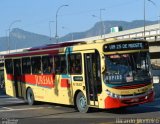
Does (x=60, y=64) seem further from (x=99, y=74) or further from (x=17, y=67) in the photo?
(x=17, y=67)

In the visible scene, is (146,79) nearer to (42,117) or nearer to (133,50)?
(133,50)

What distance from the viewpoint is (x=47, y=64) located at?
896 inches

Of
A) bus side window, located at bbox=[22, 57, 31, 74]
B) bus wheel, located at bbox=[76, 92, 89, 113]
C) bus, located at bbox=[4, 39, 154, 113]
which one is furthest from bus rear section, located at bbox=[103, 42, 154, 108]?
bus side window, located at bbox=[22, 57, 31, 74]

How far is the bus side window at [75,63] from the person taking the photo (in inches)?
780

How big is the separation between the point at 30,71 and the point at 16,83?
2328mm

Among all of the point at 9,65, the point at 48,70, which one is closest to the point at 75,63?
the point at 48,70

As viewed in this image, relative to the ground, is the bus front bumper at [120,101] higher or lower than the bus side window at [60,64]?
lower

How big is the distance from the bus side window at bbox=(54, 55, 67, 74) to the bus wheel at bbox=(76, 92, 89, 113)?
1.50 m

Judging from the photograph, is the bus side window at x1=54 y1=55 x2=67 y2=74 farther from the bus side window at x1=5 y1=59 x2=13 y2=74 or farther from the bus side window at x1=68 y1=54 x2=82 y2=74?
the bus side window at x1=5 y1=59 x2=13 y2=74

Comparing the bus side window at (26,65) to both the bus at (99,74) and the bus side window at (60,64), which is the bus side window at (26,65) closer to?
the bus at (99,74)

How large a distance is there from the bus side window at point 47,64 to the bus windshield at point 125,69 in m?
4.62

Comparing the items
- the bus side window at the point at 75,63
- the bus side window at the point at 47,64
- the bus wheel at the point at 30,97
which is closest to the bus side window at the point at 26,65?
the bus wheel at the point at 30,97

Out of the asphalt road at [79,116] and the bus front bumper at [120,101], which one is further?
the bus front bumper at [120,101]

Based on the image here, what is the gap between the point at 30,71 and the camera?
975 inches
